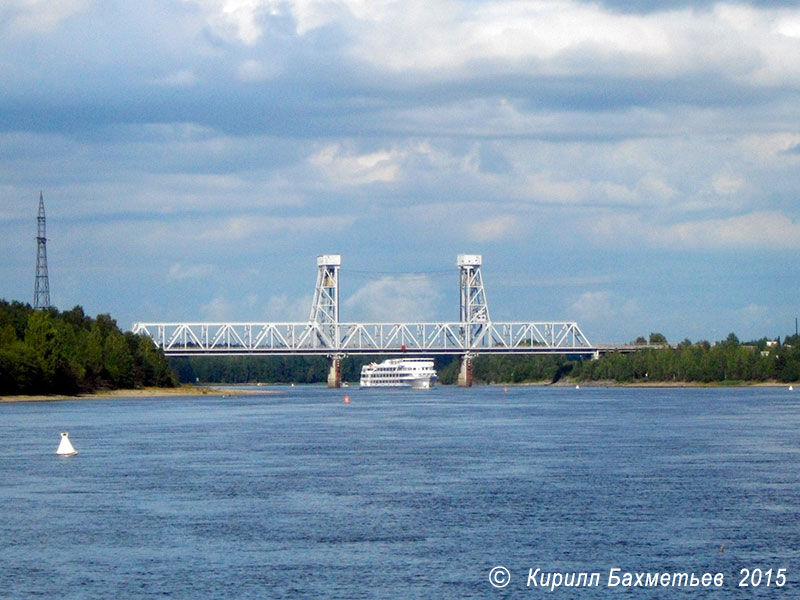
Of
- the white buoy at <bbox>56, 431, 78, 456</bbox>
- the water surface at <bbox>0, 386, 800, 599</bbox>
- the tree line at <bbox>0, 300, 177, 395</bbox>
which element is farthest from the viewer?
the tree line at <bbox>0, 300, 177, 395</bbox>

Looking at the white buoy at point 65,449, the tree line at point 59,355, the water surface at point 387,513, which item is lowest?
the water surface at point 387,513

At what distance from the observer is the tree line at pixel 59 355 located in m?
157

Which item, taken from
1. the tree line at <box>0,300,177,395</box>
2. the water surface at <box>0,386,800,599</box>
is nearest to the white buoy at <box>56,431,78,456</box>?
the water surface at <box>0,386,800,599</box>

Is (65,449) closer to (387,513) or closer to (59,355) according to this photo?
(387,513)

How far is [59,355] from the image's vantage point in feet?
542

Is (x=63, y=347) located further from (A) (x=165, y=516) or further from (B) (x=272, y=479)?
(A) (x=165, y=516)

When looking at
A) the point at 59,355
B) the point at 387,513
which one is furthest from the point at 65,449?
the point at 59,355

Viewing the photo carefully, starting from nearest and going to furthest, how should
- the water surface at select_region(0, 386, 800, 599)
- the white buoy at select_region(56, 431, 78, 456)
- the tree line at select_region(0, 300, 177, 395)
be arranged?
the water surface at select_region(0, 386, 800, 599)
the white buoy at select_region(56, 431, 78, 456)
the tree line at select_region(0, 300, 177, 395)

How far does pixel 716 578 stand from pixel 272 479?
1062 inches

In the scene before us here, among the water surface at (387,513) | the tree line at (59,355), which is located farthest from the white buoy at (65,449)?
the tree line at (59,355)

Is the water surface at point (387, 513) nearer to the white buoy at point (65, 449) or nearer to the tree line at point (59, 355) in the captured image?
the white buoy at point (65, 449)

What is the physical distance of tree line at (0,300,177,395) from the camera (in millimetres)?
156750

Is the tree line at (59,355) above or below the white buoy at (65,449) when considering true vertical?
above

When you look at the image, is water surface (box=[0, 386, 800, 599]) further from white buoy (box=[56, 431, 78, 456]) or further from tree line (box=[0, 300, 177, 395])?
tree line (box=[0, 300, 177, 395])
